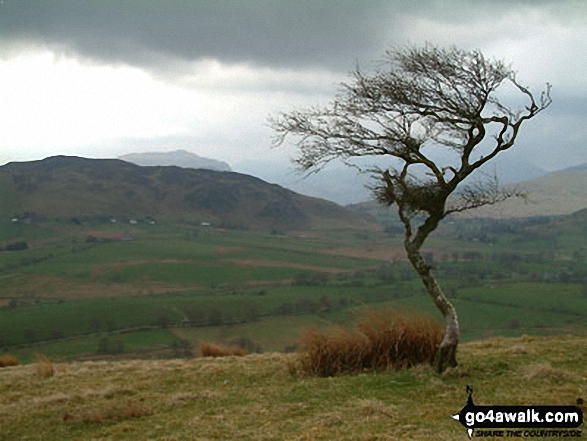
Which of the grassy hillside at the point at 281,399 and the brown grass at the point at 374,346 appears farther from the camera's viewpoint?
the brown grass at the point at 374,346

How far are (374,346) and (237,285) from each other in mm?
102526

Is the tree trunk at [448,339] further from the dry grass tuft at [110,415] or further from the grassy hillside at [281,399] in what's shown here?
the dry grass tuft at [110,415]

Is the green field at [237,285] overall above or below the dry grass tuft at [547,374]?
below

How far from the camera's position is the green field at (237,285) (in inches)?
2788

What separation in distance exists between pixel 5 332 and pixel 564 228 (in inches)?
7131

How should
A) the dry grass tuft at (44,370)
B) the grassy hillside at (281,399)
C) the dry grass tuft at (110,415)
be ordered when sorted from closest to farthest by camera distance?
the grassy hillside at (281,399), the dry grass tuft at (110,415), the dry grass tuft at (44,370)

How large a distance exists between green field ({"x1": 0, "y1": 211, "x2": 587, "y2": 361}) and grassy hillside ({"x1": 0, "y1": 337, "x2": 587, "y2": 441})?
46.2ft

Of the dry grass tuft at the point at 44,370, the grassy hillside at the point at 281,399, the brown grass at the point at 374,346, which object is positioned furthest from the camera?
the dry grass tuft at the point at 44,370

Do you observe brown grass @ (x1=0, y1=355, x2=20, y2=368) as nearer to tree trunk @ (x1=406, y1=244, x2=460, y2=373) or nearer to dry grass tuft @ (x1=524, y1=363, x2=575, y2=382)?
tree trunk @ (x1=406, y1=244, x2=460, y2=373)

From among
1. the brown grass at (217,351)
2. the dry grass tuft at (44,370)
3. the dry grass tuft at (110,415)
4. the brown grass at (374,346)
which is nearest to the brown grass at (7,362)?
the dry grass tuft at (44,370)

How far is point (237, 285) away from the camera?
115250 mm

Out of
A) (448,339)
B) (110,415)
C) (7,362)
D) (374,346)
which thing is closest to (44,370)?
(7,362)

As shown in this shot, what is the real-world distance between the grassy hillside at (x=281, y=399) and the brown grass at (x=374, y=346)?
2.18 ft

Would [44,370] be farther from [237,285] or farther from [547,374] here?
[237,285]
